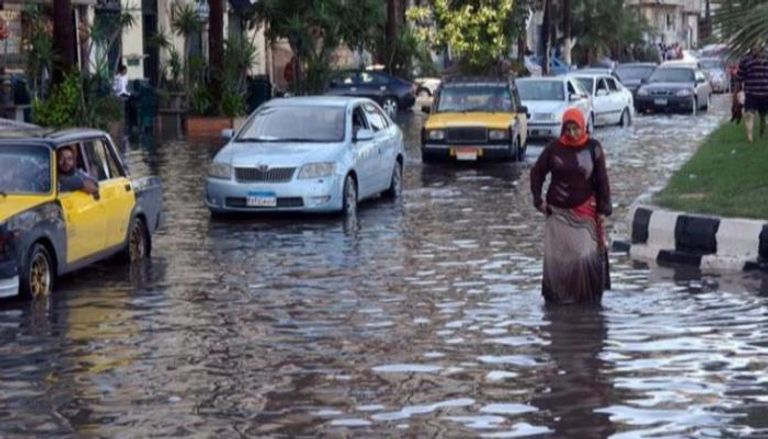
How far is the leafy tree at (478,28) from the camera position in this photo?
202 feet

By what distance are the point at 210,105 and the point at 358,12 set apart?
10701 millimetres

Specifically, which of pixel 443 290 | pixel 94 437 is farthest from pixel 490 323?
pixel 94 437

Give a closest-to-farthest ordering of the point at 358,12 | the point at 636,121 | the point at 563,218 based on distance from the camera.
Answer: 1. the point at 563,218
2. the point at 636,121
3. the point at 358,12

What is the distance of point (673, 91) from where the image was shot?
52.9 metres

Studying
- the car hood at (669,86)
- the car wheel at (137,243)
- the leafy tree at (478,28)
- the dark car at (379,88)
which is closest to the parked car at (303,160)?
the car wheel at (137,243)

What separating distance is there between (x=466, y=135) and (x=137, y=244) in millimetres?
13939

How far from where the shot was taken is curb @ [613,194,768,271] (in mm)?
16188

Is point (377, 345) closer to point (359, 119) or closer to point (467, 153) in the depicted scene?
point (359, 119)

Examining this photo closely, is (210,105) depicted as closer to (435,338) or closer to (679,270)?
(679,270)

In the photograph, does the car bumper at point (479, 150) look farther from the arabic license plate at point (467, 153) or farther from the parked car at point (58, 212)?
the parked car at point (58, 212)

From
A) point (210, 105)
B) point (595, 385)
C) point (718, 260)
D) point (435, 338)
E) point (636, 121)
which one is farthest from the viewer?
point (636, 121)

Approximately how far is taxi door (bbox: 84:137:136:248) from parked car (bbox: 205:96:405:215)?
4.21 meters

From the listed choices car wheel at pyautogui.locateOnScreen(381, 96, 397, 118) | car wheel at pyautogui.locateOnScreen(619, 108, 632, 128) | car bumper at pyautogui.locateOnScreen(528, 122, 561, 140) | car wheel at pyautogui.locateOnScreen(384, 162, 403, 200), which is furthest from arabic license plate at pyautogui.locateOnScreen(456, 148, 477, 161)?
car wheel at pyautogui.locateOnScreen(381, 96, 397, 118)

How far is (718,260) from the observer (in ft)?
53.6
